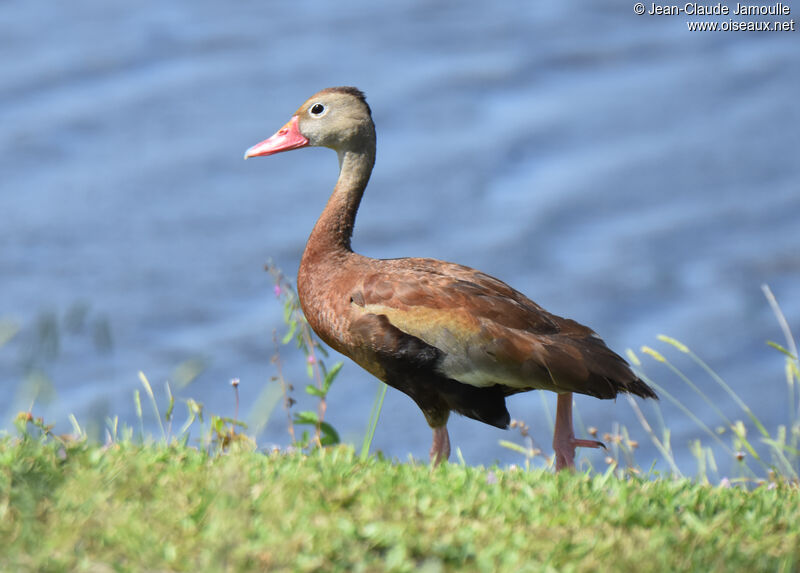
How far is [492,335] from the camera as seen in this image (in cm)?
459

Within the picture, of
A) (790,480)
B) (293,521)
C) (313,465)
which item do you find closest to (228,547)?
(293,521)

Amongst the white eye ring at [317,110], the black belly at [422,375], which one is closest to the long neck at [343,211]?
the white eye ring at [317,110]

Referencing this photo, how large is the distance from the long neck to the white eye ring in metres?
0.22

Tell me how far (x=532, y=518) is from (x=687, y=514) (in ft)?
1.86

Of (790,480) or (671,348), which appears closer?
(790,480)

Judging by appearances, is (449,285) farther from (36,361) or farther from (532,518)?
(36,361)

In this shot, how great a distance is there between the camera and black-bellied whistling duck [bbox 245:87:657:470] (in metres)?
4.55

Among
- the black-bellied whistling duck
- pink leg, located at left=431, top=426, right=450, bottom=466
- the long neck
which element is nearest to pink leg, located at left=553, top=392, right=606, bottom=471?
the black-bellied whistling duck

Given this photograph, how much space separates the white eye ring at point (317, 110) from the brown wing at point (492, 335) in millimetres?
1158

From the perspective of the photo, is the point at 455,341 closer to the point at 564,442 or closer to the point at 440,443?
the point at 440,443

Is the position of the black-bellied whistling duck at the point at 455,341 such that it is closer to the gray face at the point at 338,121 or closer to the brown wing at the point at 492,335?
the brown wing at the point at 492,335

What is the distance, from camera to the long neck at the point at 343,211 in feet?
17.5

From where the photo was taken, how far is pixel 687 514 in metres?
3.63

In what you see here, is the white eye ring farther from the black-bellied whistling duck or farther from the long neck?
the black-bellied whistling duck
